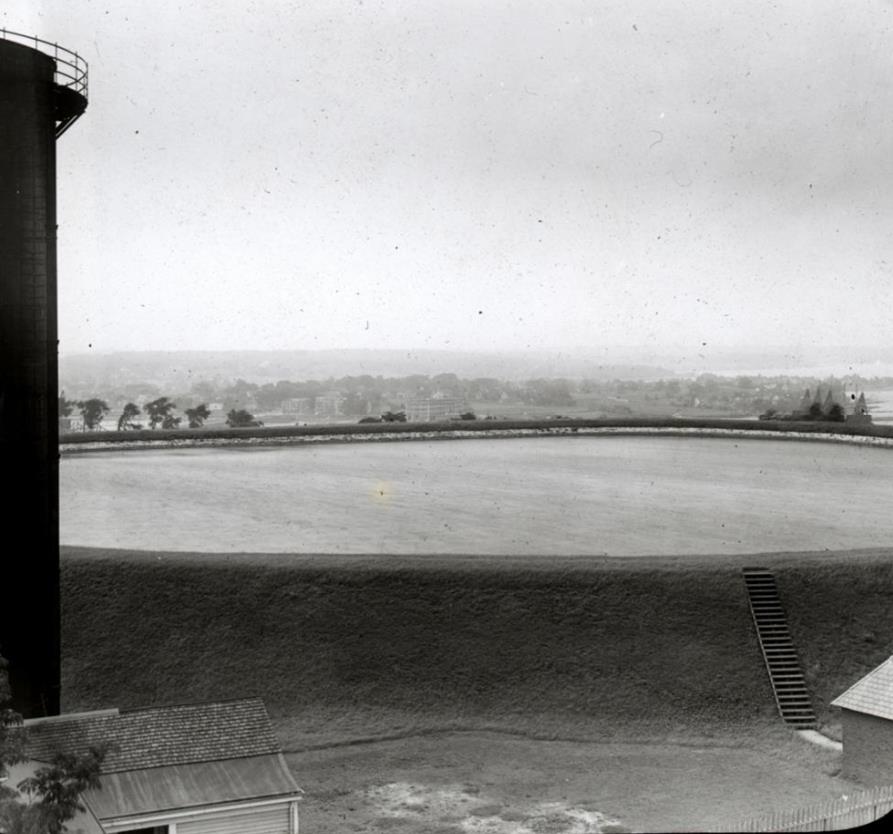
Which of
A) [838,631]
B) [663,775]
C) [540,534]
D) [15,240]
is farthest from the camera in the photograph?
[540,534]

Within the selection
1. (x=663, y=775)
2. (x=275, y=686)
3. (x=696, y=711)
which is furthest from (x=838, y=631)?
(x=275, y=686)

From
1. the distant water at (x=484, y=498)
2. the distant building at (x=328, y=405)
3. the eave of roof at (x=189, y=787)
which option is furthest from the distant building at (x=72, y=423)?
the eave of roof at (x=189, y=787)

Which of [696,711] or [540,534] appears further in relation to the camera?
[540,534]

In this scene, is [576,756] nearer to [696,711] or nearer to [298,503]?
[696,711]

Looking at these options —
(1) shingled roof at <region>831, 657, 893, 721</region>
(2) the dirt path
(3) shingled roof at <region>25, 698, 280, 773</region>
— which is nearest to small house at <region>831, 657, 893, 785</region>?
(1) shingled roof at <region>831, 657, 893, 721</region>

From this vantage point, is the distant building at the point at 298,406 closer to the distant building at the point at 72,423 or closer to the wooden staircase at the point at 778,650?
the distant building at the point at 72,423

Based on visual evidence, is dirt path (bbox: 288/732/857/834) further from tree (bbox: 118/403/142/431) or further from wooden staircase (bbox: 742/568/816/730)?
tree (bbox: 118/403/142/431)
